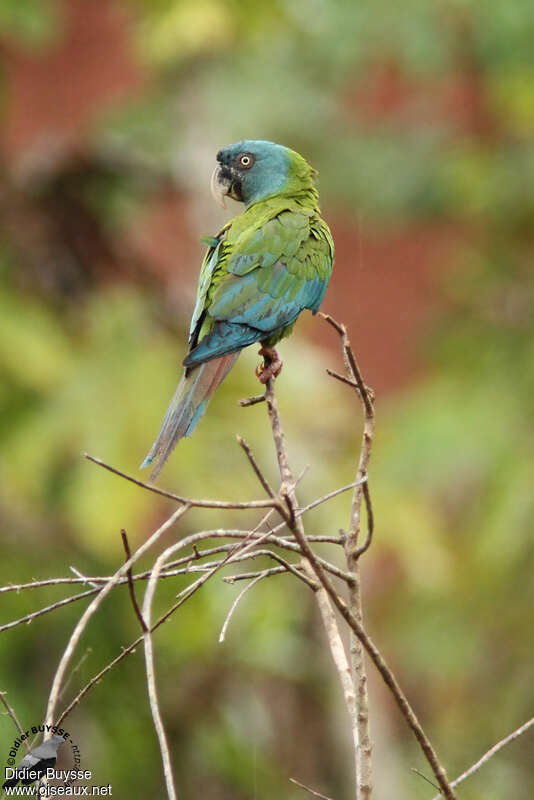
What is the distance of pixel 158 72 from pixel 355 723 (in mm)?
5376

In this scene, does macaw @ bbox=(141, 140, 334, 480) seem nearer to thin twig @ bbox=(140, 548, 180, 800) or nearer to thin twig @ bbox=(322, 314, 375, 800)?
thin twig @ bbox=(322, 314, 375, 800)

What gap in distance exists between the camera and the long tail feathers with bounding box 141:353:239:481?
191 centimetres

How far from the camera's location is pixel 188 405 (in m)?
2.02

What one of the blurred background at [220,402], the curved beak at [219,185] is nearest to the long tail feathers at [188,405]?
the curved beak at [219,185]

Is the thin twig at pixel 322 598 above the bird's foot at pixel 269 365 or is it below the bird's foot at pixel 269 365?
below

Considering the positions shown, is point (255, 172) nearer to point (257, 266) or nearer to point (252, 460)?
point (257, 266)

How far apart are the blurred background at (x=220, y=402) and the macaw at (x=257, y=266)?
5.32 ft

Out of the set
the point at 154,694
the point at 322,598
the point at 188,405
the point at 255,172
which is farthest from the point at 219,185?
the point at 154,694

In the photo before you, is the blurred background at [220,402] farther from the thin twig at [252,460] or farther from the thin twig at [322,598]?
the thin twig at [252,460]

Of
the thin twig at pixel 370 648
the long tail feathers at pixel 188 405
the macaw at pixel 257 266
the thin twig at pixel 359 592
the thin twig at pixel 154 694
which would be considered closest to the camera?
the thin twig at pixel 154 694

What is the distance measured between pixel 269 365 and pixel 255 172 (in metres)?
0.42

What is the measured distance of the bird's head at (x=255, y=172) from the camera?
2.44m

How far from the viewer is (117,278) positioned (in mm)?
5492

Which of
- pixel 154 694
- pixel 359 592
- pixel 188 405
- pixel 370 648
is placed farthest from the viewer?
Answer: pixel 188 405
